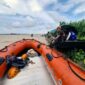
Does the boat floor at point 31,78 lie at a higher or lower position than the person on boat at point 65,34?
lower

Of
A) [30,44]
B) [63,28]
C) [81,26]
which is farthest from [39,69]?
[81,26]

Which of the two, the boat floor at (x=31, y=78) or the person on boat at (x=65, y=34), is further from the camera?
the person on boat at (x=65, y=34)

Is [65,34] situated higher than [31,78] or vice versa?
[65,34]

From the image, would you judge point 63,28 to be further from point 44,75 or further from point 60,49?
point 44,75

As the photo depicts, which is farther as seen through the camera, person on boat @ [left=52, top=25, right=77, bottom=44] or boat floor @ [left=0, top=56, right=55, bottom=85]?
person on boat @ [left=52, top=25, right=77, bottom=44]

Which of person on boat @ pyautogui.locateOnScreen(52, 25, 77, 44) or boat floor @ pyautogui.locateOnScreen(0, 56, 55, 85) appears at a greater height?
person on boat @ pyautogui.locateOnScreen(52, 25, 77, 44)

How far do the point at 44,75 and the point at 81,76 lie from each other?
8.59 feet

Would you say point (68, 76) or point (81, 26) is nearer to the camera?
point (68, 76)

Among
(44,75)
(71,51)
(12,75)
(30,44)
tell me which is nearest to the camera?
(12,75)

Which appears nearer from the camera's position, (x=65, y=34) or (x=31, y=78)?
(x=31, y=78)

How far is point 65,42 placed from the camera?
23.4ft

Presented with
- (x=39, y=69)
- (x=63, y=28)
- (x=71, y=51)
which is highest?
(x=63, y=28)

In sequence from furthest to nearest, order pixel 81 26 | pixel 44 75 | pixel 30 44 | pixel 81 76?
pixel 81 26, pixel 30 44, pixel 44 75, pixel 81 76

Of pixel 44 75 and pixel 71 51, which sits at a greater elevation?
pixel 71 51
